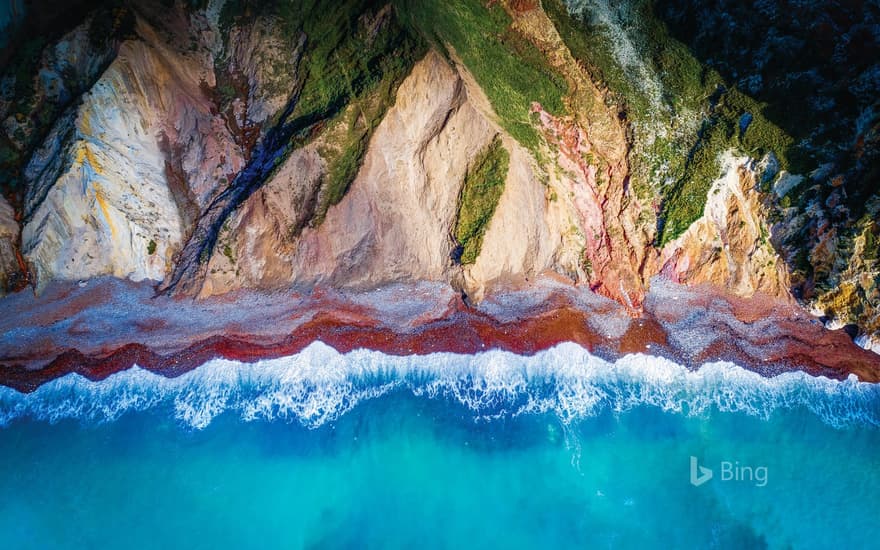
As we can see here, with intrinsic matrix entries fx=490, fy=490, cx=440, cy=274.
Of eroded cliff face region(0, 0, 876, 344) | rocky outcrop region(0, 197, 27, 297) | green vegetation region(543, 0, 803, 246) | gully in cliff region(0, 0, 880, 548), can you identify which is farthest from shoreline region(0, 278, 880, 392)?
green vegetation region(543, 0, 803, 246)

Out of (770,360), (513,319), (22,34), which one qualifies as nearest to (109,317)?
(22,34)

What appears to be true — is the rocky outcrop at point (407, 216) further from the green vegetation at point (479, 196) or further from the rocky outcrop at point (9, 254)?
the rocky outcrop at point (9, 254)

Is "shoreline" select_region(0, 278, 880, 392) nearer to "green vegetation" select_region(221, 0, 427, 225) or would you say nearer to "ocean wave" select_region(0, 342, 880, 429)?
"ocean wave" select_region(0, 342, 880, 429)

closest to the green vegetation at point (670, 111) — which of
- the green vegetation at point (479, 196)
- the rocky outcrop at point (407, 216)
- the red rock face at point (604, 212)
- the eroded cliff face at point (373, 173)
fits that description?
the eroded cliff face at point (373, 173)

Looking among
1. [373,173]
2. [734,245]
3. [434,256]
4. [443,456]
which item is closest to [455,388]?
[443,456]

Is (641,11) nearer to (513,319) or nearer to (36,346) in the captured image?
(513,319)

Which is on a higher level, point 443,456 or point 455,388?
point 455,388

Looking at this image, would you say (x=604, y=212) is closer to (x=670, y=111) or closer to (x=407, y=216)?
(x=670, y=111)
